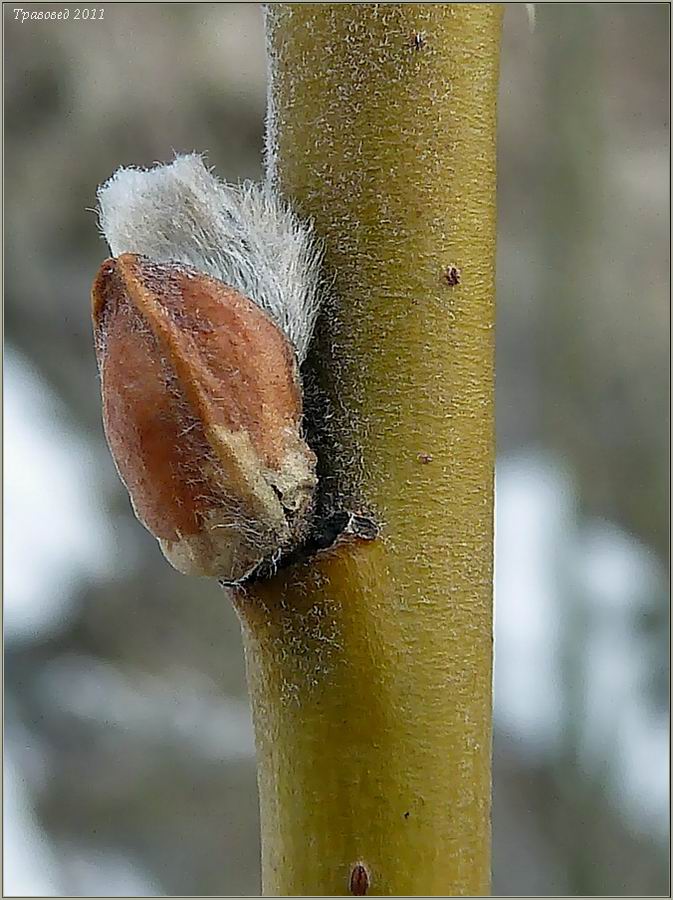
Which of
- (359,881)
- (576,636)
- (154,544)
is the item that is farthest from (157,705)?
(359,881)

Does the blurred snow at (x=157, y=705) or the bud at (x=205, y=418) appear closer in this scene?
the bud at (x=205, y=418)

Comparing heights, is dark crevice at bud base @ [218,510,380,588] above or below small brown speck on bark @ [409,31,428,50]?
below

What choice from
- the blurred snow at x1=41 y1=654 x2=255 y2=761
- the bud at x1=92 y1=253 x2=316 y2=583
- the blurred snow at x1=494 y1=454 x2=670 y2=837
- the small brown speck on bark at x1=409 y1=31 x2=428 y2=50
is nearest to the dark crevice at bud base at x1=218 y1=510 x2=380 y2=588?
the bud at x1=92 y1=253 x2=316 y2=583

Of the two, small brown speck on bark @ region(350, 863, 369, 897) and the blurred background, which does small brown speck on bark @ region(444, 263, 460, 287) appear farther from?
the blurred background

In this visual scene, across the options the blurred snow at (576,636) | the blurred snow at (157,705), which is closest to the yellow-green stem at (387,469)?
the blurred snow at (576,636)

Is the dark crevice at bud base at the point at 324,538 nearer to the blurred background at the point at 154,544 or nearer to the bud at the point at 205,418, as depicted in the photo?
the bud at the point at 205,418

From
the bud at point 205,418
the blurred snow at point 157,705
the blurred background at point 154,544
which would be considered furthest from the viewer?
the blurred snow at point 157,705

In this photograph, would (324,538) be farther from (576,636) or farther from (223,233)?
(576,636)
